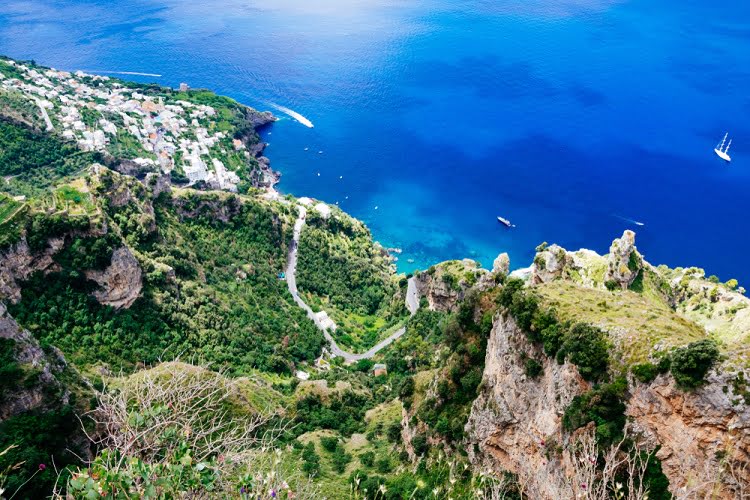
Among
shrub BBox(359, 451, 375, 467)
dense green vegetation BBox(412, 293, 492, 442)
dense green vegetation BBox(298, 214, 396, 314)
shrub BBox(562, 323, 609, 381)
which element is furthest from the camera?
dense green vegetation BBox(298, 214, 396, 314)

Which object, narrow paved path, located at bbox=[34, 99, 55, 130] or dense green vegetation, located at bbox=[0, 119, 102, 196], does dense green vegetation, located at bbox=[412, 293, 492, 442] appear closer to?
dense green vegetation, located at bbox=[0, 119, 102, 196]

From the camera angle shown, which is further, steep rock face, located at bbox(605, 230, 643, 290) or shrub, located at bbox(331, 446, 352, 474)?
steep rock face, located at bbox(605, 230, 643, 290)

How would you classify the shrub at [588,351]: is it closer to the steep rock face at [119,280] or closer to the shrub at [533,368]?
the shrub at [533,368]

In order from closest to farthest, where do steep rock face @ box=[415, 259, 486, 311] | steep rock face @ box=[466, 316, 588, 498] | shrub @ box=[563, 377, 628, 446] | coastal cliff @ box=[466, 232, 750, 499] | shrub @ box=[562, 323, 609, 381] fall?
coastal cliff @ box=[466, 232, 750, 499] < shrub @ box=[563, 377, 628, 446] < shrub @ box=[562, 323, 609, 381] < steep rock face @ box=[466, 316, 588, 498] < steep rock face @ box=[415, 259, 486, 311]

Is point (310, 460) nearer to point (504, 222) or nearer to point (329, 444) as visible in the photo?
point (329, 444)

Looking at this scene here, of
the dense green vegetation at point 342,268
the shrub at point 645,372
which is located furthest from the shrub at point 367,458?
the dense green vegetation at point 342,268

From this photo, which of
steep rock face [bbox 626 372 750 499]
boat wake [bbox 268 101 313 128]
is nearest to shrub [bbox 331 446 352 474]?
steep rock face [bbox 626 372 750 499]
